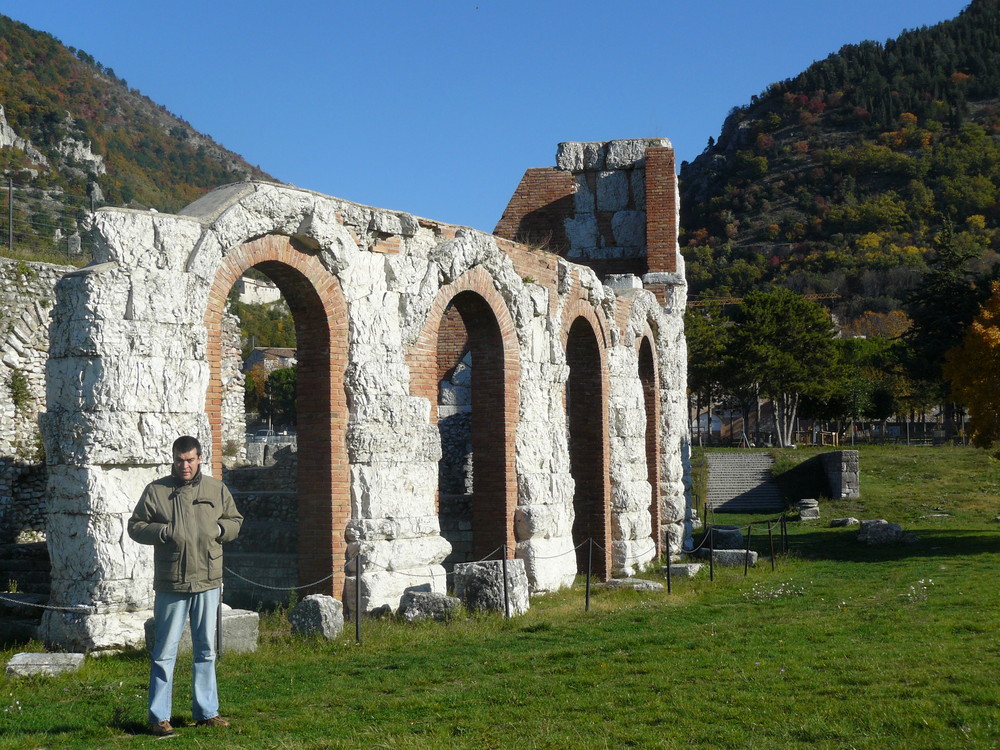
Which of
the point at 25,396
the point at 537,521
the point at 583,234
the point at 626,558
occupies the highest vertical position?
the point at 583,234

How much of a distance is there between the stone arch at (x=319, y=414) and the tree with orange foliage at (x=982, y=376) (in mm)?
14051

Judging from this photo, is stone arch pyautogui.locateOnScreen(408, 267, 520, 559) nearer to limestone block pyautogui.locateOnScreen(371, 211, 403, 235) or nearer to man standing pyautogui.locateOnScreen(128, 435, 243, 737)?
limestone block pyautogui.locateOnScreen(371, 211, 403, 235)

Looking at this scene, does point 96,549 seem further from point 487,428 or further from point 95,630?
point 487,428

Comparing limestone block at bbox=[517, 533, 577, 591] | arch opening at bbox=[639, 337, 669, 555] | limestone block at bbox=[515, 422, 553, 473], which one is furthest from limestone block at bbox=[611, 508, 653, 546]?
limestone block at bbox=[515, 422, 553, 473]

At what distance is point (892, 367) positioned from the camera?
57.1 meters

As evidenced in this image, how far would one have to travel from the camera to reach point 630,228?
21375 mm

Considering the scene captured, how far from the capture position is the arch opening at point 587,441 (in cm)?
1641

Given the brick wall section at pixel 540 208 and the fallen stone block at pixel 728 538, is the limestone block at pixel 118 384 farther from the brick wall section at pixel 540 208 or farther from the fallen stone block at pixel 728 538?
the fallen stone block at pixel 728 538

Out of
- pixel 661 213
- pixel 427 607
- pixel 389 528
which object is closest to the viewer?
pixel 427 607

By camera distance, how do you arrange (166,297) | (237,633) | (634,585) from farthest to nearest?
(634,585) → (166,297) → (237,633)

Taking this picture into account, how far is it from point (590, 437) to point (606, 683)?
8753 millimetres

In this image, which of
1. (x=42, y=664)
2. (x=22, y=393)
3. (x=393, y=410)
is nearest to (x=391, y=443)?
(x=393, y=410)

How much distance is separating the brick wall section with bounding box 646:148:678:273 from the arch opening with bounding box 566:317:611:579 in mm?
4932

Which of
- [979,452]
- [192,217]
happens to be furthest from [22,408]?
[979,452]
